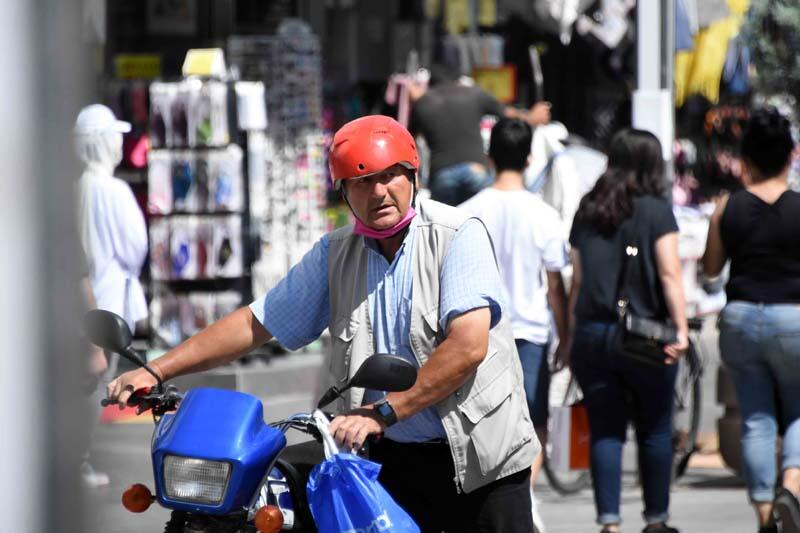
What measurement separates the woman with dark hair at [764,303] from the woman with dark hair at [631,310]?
0.23m

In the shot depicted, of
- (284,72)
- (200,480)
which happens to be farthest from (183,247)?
(200,480)

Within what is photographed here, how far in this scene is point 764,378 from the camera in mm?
6035

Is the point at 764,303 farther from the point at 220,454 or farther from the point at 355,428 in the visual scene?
the point at 220,454

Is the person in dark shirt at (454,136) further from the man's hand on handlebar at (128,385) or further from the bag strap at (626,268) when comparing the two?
the man's hand on handlebar at (128,385)

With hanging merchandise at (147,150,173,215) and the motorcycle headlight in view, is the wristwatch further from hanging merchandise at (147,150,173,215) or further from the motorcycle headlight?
hanging merchandise at (147,150,173,215)

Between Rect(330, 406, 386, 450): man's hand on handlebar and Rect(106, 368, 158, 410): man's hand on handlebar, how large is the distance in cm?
47

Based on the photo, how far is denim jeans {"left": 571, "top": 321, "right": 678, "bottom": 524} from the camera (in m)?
6.11

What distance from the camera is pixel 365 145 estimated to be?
136 inches

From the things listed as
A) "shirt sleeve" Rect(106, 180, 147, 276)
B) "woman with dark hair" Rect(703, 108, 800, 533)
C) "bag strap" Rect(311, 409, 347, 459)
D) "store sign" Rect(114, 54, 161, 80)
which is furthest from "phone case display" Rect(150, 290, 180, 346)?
"bag strap" Rect(311, 409, 347, 459)

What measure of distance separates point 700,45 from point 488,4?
1.94 m

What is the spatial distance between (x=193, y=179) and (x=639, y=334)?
5221mm

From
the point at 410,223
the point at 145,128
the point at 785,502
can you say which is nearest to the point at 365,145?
the point at 410,223

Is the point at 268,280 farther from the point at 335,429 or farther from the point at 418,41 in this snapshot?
the point at 335,429

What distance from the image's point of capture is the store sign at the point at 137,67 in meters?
11.4
